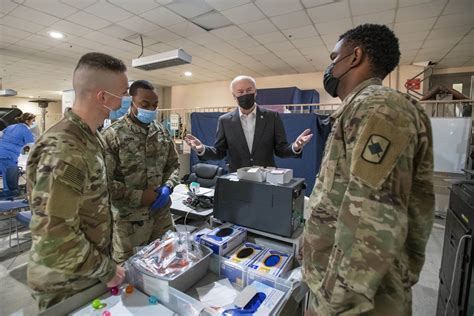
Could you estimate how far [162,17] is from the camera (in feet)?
11.8

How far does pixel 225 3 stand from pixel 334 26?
1.70 metres

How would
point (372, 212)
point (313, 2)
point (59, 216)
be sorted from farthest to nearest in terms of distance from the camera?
point (313, 2), point (59, 216), point (372, 212)

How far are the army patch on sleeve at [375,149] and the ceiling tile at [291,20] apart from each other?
3345mm

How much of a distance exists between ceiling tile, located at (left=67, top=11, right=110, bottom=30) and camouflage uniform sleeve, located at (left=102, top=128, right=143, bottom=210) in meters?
2.86

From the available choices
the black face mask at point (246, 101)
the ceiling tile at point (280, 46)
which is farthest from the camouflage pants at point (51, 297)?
the ceiling tile at point (280, 46)

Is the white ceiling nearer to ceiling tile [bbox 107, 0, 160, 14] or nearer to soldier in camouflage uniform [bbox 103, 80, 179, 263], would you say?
ceiling tile [bbox 107, 0, 160, 14]

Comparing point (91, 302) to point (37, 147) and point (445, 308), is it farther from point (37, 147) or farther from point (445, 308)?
point (445, 308)

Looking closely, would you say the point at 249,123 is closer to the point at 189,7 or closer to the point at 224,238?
the point at 224,238

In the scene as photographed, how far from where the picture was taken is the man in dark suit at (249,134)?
1914 mm

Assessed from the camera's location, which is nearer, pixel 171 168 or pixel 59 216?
pixel 59 216

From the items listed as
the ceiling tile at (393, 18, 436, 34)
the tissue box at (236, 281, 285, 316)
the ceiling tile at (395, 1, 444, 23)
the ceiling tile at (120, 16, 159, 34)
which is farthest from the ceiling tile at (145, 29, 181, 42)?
the tissue box at (236, 281, 285, 316)

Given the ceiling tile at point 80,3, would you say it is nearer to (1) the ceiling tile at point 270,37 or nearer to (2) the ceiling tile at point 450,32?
(1) the ceiling tile at point 270,37

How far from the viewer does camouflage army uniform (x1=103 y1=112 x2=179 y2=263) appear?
160 cm

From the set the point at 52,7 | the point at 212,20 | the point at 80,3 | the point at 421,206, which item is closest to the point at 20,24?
the point at 52,7
